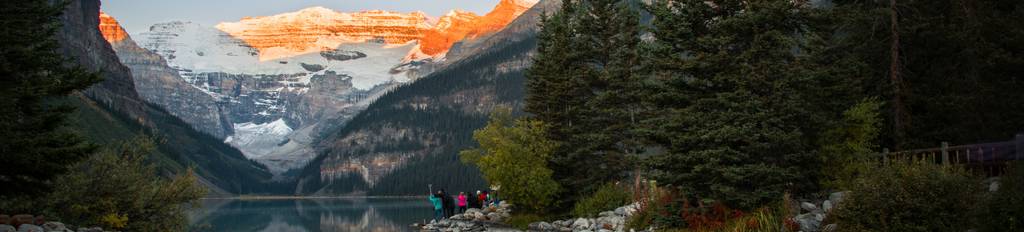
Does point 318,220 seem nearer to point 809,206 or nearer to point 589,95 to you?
point 589,95

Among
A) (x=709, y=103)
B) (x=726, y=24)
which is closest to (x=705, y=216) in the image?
(x=709, y=103)

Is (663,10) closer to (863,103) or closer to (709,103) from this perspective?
(709,103)

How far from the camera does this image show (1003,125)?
29484 millimetres

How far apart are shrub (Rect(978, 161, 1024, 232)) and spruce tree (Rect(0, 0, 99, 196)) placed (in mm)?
21089

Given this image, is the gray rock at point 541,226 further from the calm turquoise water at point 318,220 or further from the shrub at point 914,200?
the shrub at point 914,200

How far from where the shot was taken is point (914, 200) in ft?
60.8

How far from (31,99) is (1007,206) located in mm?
22147

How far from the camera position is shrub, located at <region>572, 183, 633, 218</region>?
39.1 meters

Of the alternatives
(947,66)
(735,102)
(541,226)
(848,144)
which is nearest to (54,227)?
(735,102)

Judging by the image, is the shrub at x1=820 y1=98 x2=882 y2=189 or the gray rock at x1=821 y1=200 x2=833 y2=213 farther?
the shrub at x1=820 y1=98 x2=882 y2=189

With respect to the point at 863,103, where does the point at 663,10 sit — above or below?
A: above

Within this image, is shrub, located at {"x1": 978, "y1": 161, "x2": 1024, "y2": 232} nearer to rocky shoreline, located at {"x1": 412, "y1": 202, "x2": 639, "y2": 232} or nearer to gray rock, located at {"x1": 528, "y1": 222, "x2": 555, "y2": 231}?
rocky shoreline, located at {"x1": 412, "y1": 202, "x2": 639, "y2": 232}

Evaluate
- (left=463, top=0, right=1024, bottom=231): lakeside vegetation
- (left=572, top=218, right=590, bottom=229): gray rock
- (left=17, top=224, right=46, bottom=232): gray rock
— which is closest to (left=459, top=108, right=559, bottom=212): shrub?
(left=572, top=218, right=590, bottom=229): gray rock

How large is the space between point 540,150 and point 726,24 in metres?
19.1
